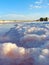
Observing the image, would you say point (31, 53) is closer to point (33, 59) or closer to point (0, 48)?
point (33, 59)

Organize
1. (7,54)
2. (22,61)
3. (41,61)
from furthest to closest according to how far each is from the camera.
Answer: (7,54) → (22,61) → (41,61)

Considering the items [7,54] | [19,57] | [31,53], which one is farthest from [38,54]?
[7,54]

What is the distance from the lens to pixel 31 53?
1.97 metres

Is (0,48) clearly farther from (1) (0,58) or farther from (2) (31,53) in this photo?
(2) (31,53)

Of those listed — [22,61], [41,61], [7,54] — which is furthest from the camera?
[7,54]

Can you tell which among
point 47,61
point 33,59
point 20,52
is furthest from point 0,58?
point 47,61

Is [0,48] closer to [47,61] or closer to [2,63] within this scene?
[2,63]

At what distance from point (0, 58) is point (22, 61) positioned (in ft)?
0.83

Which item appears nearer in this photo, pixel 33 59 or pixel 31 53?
pixel 33 59

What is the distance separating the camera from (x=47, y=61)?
170 centimetres

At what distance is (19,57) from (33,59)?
0.17 metres

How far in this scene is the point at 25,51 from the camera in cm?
204

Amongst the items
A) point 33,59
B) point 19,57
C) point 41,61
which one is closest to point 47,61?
point 41,61

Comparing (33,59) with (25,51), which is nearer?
(33,59)
